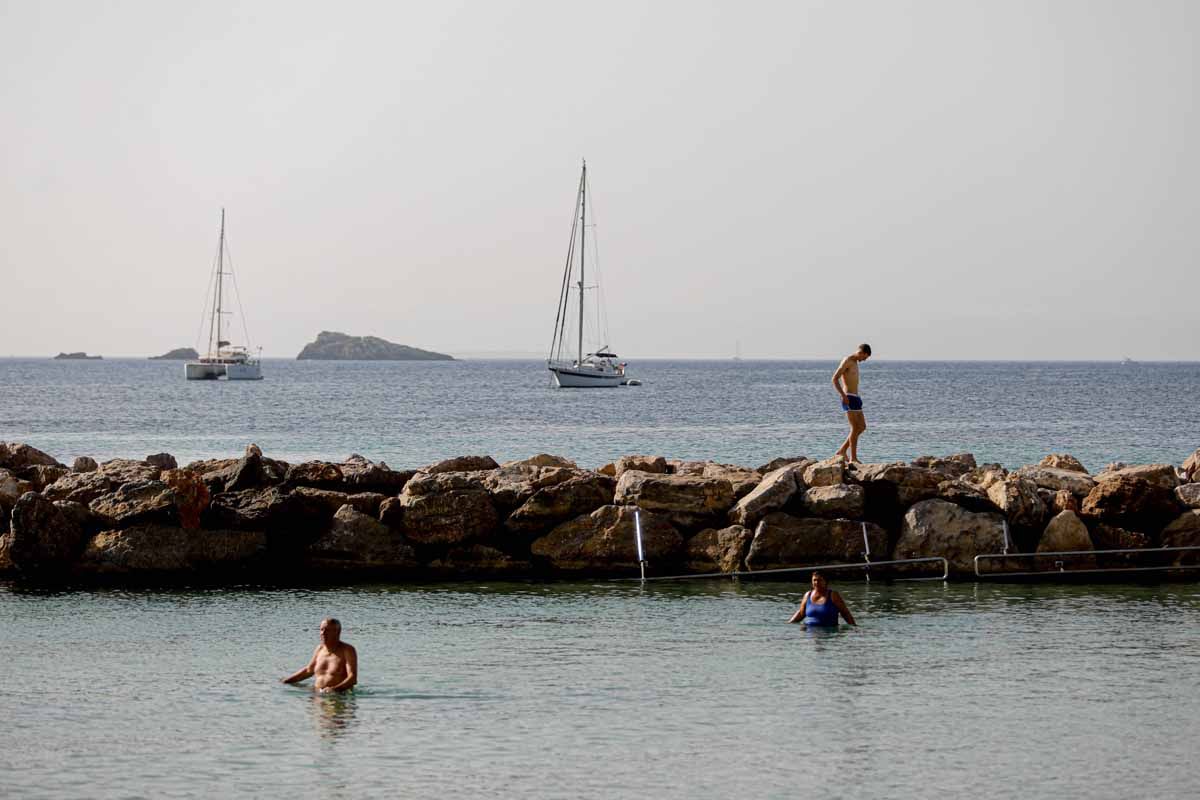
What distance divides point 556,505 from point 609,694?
8.44m

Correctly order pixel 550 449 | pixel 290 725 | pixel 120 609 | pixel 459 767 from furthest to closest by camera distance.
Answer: pixel 550 449 → pixel 120 609 → pixel 290 725 → pixel 459 767

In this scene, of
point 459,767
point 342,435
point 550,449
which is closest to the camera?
point 459,767

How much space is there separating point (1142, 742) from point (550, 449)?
4526 cm

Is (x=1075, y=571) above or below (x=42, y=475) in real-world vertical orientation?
below

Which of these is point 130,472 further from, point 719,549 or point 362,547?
point 719,549

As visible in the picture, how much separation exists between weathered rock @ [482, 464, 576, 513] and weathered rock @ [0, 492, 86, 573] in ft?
22.8

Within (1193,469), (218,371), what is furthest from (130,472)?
(218,371)

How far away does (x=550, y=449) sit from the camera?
195ft

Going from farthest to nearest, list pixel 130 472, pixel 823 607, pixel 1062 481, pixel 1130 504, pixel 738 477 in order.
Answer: pixel 130 472 → pixel 1062 481 → pixel 738 477 → pixel 1130 504 → pixel 823 607

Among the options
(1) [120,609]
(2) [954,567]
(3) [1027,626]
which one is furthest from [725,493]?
(1) [120,609]

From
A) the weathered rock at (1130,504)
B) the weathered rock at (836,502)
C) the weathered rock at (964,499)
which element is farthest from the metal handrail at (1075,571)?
the weathered rock at (836,502)

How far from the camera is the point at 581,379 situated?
117875mm

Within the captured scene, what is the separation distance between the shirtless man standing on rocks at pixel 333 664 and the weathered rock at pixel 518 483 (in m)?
8.16

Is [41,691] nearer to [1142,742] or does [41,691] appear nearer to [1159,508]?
[1142,742]
